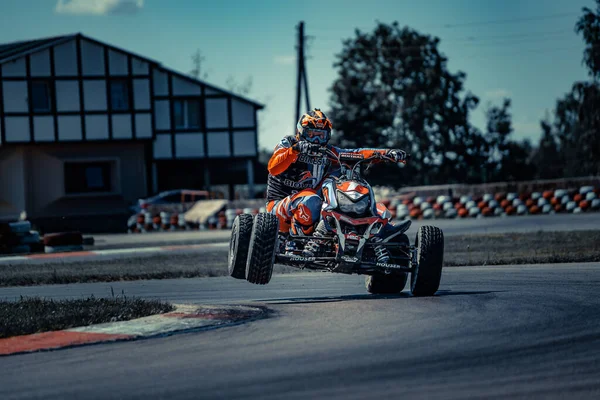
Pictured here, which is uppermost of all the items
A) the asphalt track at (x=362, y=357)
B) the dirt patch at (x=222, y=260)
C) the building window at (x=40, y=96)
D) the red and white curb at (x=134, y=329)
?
the building window at (x=40, y=96)

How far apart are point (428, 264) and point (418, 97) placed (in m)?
52.6

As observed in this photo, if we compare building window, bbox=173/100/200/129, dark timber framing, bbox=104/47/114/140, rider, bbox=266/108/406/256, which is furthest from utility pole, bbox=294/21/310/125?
rider, bbox=266/108/406/256

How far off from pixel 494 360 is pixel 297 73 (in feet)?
112

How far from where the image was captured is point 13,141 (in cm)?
4141

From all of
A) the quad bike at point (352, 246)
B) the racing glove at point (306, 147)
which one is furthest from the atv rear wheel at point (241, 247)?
the racing glove at point (306, 147)

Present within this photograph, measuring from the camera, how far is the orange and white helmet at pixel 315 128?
10.6 metres

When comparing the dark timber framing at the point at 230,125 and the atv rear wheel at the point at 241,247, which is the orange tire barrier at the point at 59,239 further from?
the dark timber framing at the point at 230,125

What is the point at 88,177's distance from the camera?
43.6 m

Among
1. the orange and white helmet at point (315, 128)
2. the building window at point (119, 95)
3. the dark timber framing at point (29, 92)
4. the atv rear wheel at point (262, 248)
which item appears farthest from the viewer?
the building window at point (119, 95)

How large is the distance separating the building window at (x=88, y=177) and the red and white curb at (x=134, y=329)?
3588 centimetres

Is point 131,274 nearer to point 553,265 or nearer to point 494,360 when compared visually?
point 553,265

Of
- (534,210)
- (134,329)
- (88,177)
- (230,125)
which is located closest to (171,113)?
(230,125)

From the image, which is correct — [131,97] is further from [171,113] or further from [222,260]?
[222,260]

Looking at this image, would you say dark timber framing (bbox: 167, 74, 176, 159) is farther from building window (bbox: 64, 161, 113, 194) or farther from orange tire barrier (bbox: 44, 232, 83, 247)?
orange tire barrier (bbox: 44, 232, 83, 247)
